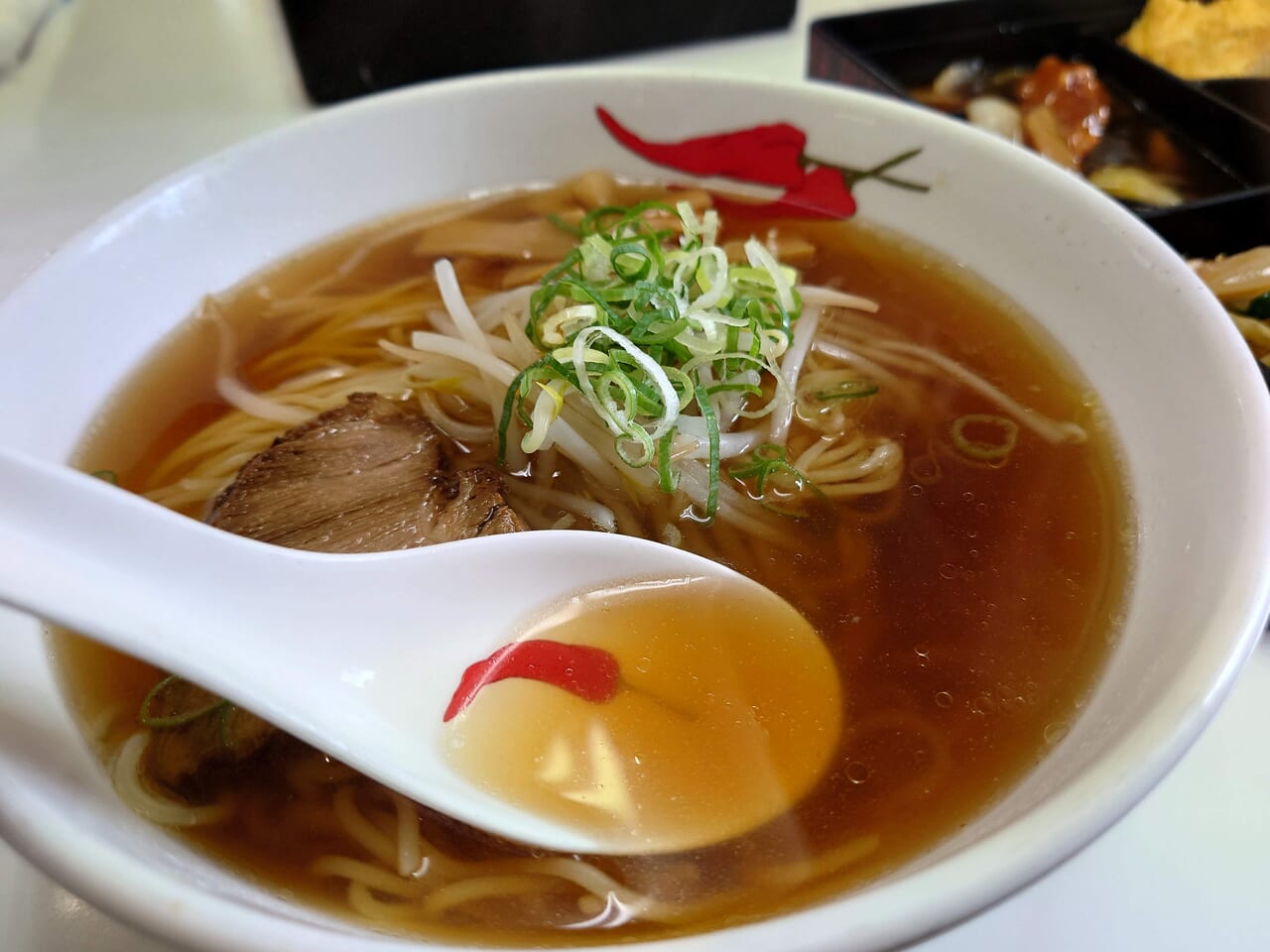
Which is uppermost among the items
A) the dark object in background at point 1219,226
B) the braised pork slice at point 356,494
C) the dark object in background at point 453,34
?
the dark object in background at point 453,34

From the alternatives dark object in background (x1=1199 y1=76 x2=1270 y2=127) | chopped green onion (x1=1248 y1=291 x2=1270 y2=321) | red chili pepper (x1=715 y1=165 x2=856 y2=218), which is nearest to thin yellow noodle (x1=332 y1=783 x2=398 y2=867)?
red chili pepper (x1=715 y1=165 x2=856 y2=218)

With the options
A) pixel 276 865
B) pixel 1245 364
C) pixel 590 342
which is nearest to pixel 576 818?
pixel 276 865

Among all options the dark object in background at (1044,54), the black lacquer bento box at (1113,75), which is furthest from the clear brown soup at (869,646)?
the dark object in background at (1044,54)

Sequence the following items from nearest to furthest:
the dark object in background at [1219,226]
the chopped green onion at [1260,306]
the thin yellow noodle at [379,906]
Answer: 1. the thin yellow noodle at [379,906]
2. the chopped green onion at [1260,306]
3. the dark object in background at [1219,226]

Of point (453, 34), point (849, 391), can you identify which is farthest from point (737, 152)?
point (453, 34)

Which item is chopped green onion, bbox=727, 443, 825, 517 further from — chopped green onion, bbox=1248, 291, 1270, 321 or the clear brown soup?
chopped green onion, bbox=1248, 291, 1270, 321

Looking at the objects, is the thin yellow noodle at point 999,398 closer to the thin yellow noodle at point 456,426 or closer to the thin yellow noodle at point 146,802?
the thin yellow noodle at point 456,426
